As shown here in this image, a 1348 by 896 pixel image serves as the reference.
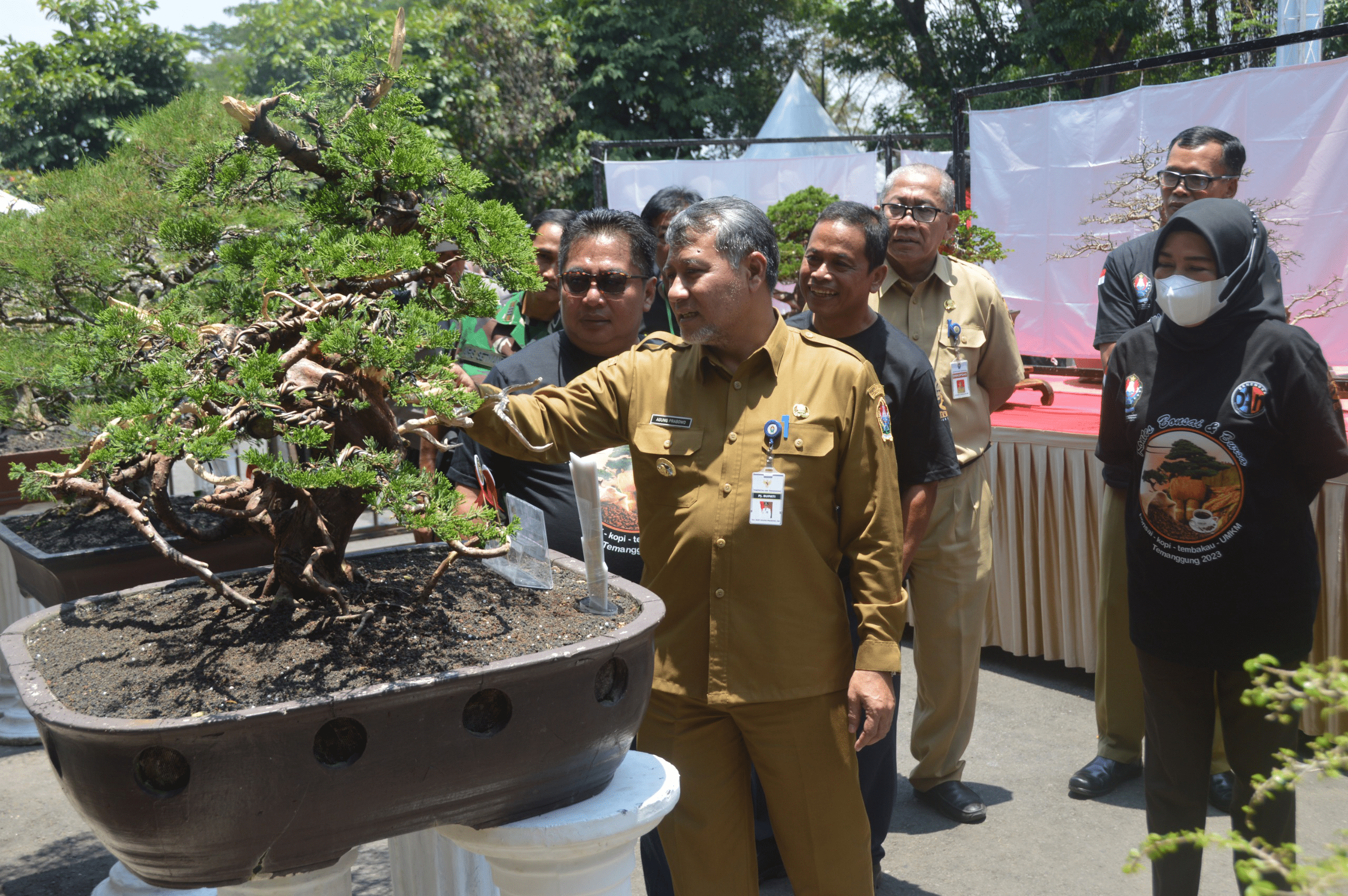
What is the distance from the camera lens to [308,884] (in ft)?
4.54

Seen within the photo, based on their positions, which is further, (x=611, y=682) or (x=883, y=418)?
(x=883, y=418)

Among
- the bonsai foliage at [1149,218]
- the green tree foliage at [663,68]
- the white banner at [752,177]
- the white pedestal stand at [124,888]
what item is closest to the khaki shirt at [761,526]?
the white pedestal stand at [124,888]

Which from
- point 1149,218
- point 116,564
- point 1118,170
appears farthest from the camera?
point 1118,170

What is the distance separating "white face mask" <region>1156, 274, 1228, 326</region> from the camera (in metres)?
2.13

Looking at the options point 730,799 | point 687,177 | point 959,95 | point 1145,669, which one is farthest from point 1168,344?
point 687,177

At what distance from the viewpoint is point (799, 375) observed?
6.27 feet

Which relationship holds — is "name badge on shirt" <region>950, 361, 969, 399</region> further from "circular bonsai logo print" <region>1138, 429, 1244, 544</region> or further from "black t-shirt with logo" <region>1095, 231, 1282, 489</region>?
"circular bonsai logo print" <region>1138, 429, 1244, 544</region>

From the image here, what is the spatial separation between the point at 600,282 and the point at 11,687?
3179 millimetres

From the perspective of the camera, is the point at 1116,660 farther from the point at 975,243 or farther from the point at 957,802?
the point at 975,243

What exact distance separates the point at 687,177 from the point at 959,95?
315 centimetres

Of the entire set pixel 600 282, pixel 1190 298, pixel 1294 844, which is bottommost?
pixel 1294 844

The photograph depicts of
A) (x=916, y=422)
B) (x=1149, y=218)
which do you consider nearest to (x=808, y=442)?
(x=916, y=422)

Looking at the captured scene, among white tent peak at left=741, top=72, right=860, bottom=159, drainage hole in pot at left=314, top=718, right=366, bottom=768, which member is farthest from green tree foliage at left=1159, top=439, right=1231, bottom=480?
white tent peak at left=741, top=72, right=860, bottom=159

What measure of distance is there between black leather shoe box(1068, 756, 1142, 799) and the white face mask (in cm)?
163
